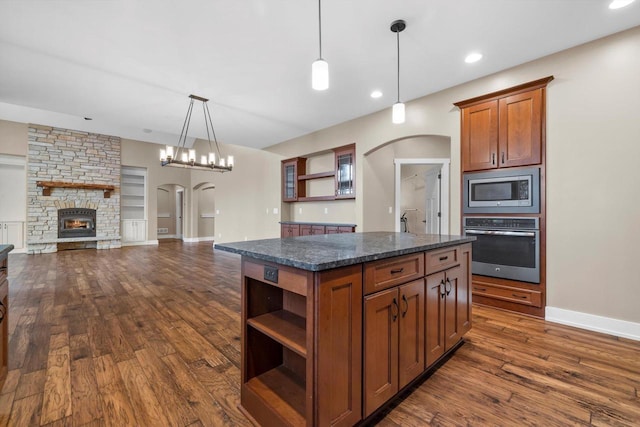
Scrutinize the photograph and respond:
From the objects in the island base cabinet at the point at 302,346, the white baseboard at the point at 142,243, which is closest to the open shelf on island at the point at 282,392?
the island base cabinet at the point at 302,346

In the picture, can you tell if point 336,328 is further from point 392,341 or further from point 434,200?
point 434,200

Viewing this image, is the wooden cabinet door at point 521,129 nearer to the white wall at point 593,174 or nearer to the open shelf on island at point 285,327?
the white wall at point 593,174

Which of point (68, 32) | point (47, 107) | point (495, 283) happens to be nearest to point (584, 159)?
point (495, 283)

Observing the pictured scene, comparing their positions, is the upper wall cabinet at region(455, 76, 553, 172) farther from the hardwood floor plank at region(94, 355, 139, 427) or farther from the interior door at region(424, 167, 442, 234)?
the hardwood floor plank at region(94, 355, 139, 427)

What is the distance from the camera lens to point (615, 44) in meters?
2.56

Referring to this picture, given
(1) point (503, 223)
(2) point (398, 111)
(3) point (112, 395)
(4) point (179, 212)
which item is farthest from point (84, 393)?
(4) point (179, 212)

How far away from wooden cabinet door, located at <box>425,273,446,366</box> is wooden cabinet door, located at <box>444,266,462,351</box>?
0.18ft

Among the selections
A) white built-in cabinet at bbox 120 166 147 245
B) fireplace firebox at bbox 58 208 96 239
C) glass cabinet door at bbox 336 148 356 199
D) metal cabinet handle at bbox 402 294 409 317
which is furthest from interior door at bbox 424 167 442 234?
fireplace firebox at bbox 58 208 96 239

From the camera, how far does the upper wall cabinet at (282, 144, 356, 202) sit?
500 cm

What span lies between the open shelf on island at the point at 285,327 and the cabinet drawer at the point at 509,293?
2.70m

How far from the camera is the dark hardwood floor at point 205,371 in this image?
153 cm

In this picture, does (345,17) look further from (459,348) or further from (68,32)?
(459,348)

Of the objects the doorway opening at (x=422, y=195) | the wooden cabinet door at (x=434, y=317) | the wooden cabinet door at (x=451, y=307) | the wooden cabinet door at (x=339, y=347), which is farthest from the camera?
the doorway opening at (x=422, y=195)

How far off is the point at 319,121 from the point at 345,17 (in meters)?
2.71
